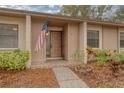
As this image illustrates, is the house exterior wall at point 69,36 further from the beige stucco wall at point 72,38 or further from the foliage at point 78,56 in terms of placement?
the foliage at point 78,56

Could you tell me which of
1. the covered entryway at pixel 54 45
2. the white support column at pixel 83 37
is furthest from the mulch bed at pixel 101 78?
the covered entryway at pixel 54 45

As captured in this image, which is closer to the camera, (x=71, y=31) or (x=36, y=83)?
(x=36, y=83)

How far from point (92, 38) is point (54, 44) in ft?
10.7

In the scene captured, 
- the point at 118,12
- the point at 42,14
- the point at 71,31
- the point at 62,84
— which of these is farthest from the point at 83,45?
the point at 118,12

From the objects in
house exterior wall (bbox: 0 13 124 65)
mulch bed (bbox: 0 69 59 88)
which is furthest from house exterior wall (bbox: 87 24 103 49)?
mulch bed (bbox: 0 69 59 88)

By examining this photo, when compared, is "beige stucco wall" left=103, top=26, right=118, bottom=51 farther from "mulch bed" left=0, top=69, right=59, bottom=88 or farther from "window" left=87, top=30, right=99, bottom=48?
"mulch bed" left=0, top=69, right=59, bottom=88

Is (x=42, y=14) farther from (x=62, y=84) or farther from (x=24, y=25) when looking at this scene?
(x=62, y=84)

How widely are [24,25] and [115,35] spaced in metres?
8.32

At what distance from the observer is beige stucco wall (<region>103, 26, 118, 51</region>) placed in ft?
41.8

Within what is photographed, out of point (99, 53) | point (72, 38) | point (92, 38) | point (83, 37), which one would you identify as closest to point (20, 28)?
point (72, 38)

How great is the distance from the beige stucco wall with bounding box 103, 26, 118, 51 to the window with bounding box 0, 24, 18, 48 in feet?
24.7

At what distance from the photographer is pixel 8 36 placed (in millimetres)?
9398

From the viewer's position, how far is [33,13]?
349 inches

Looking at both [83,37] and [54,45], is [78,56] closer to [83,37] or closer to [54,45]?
[83,37]
